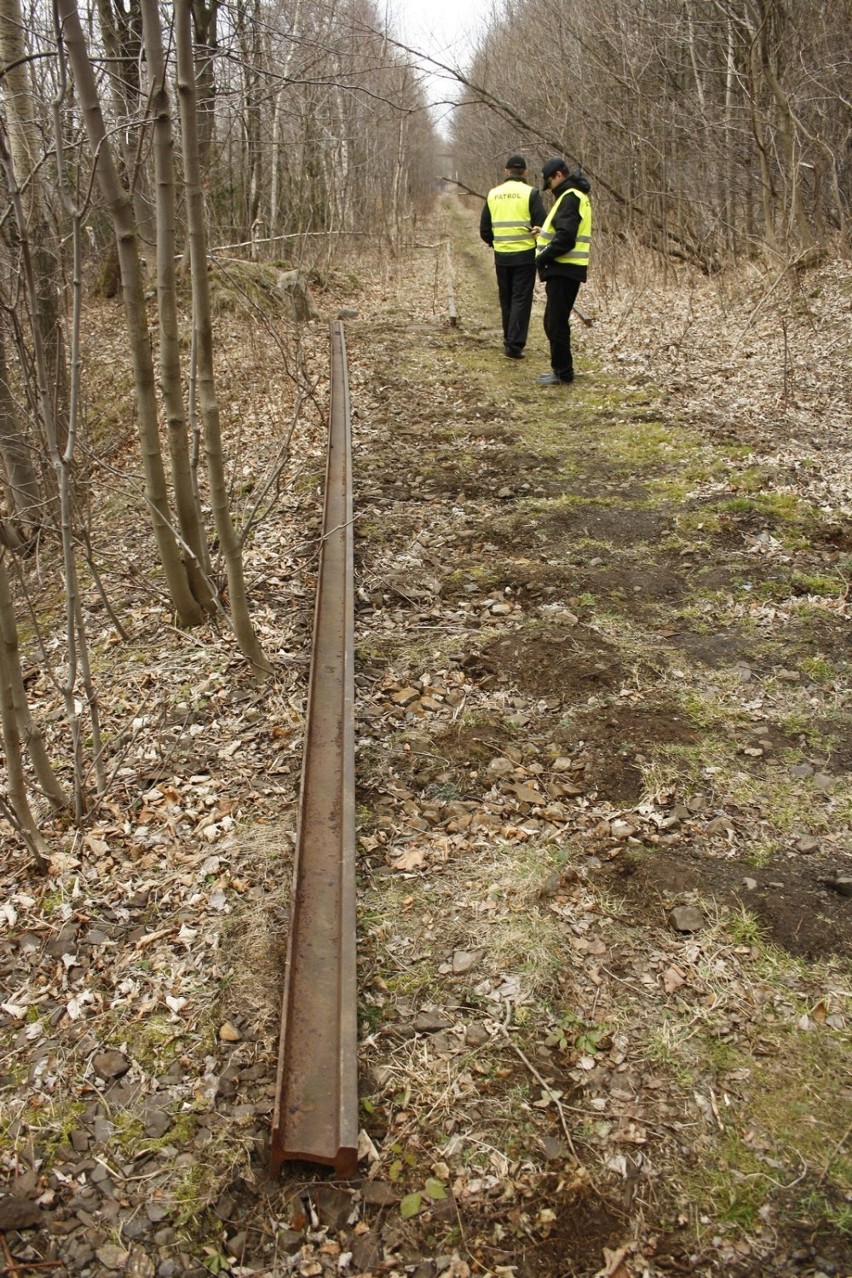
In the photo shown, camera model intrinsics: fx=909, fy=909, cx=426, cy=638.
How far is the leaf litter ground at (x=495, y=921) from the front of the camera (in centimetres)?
229

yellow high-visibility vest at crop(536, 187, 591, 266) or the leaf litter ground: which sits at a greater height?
yellow high-visibility vest at crop(536, 187, 591, 266)

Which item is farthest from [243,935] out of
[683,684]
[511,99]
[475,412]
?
[511,99]

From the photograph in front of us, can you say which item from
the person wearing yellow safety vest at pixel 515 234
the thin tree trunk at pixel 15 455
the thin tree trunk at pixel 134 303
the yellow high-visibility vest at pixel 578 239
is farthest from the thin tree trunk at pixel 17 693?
the person wearing yellow safety vest at pixel 515 234

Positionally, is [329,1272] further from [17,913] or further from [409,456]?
[409,456]

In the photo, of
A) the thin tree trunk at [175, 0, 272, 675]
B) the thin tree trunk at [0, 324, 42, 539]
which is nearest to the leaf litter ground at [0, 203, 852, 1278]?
the thin tree trunk at [175, 0, 272, 675]

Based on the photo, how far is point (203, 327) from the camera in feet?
12.7

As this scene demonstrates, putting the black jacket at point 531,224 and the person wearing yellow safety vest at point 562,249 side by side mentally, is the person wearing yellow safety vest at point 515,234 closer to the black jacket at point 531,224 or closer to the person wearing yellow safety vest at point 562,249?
the black jacket at point 531,224

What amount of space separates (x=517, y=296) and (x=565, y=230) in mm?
1502

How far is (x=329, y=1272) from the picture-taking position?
7.14 ft

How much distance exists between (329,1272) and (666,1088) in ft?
3.36

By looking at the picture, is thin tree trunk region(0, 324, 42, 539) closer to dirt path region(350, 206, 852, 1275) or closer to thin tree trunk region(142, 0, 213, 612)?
thin tree trunk region(142, 0, 213, 612)

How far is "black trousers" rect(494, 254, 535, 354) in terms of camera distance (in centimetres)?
1076

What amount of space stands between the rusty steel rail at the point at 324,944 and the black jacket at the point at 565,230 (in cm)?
630

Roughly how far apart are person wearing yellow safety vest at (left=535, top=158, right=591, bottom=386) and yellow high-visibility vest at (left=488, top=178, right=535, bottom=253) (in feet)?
2.24
